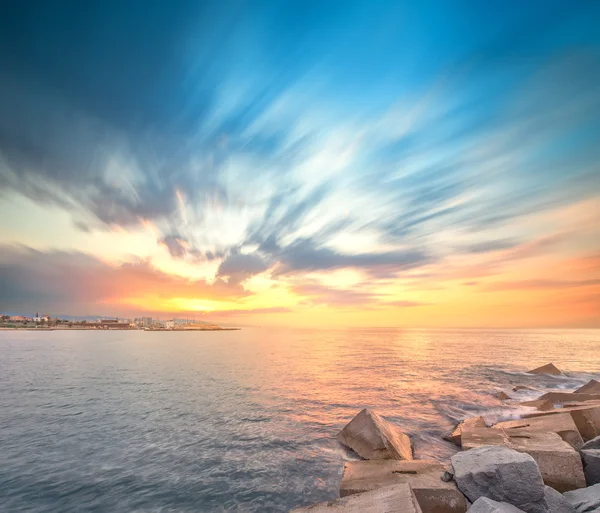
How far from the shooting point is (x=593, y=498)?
21.6 ft

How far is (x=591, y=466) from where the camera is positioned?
28.7 feet

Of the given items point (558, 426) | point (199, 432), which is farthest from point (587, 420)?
point (199, 432)

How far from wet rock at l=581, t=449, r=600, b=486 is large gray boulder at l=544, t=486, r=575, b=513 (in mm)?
3064

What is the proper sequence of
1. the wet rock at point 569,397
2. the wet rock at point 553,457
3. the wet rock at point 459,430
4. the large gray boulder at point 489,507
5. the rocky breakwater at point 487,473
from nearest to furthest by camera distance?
the large gray boulder at point 489,507
the rocky breakwater at point 487,473
the wet rock at point 553,457
the wet rock at point 459,430
the wet rock at point 569,397

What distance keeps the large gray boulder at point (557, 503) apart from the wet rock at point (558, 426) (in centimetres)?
517

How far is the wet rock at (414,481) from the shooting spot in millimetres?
7246

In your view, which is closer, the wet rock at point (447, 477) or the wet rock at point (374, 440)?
the wet rock at point (447, 477)

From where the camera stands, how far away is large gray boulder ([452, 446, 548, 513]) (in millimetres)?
6551

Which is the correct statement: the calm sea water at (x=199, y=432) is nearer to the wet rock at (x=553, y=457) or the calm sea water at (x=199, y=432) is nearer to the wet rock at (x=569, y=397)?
the wet rock at (x=569, y=397)

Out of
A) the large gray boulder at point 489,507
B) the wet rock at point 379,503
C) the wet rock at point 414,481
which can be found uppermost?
the large gray boulder at point 489,507

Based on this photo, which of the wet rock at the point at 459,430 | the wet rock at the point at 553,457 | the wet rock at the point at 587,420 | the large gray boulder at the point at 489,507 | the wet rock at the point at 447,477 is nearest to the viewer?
the large gray boulder at the point at 489,507

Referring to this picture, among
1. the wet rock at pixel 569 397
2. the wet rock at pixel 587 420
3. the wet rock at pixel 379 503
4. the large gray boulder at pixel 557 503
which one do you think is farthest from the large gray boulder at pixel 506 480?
the wet rock at pixel 569 397

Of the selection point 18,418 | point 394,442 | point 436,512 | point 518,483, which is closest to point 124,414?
point 18,418

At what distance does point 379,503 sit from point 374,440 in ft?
19.0
